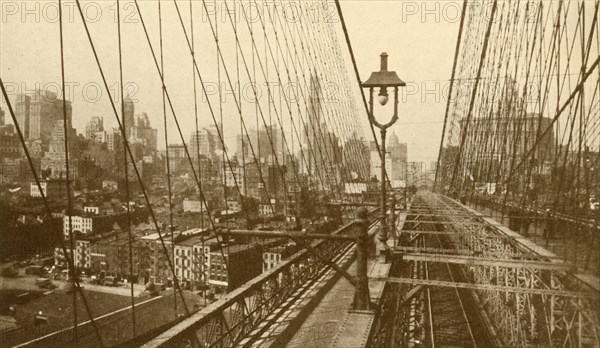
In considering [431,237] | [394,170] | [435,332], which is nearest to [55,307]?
[431,237]

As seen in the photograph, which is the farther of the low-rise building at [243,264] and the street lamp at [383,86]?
the low-rise building at [243,264]

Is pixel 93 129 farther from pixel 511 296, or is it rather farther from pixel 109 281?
pixel 109 281

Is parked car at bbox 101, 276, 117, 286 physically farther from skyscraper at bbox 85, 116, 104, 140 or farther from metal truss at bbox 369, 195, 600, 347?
metal truss at bbox 369, 195, 600, 347

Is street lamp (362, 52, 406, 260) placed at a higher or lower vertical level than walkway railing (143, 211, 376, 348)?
higher

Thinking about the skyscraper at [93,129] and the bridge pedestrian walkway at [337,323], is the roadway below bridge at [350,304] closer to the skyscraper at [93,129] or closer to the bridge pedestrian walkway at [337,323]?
the bridge pedestrian walkway at [337,323]

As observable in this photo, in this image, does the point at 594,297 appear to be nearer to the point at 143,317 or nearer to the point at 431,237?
the point at 431,237

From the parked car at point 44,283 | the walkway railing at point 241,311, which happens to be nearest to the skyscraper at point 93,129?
the walkway railing at point 241,311

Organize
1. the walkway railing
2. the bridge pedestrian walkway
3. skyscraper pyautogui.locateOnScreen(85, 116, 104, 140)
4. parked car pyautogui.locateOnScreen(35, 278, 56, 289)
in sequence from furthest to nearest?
parked car pyautogui.locateOnScreen(35, 278, 56, 289) → skyscraper pyautogui.locateOnScreen(85, 116, 104, 140) → the bridge pedestrian walkway → the walkway railing

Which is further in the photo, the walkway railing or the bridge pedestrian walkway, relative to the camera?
the bridge pedestrian walkway

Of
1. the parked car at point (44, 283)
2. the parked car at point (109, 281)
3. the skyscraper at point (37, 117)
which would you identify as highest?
the skyscraper at point (37, 117)

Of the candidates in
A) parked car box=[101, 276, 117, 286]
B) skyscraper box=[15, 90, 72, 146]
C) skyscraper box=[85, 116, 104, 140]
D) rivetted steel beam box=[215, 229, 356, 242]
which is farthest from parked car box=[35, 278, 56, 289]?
rivetted steel beam box=[215, 229, 356, 242]

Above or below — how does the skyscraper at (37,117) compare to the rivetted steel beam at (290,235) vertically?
above

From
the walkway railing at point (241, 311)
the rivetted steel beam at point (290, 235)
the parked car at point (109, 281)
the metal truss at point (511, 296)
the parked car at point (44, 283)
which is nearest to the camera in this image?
the walkway railing at point (241, 311)
